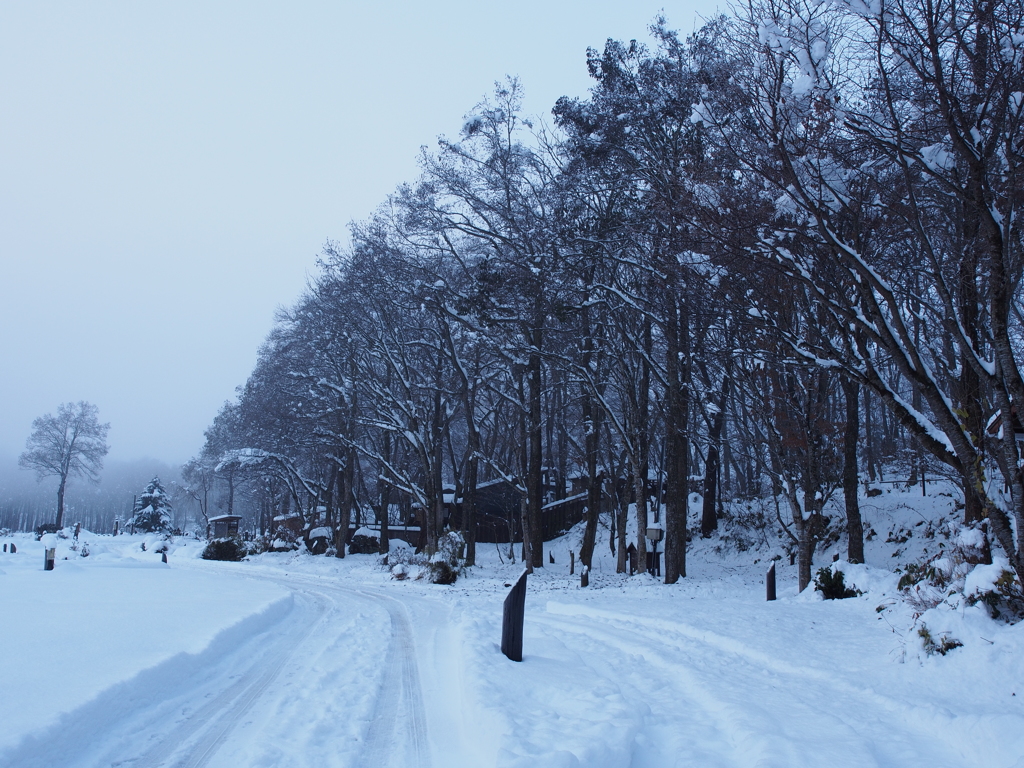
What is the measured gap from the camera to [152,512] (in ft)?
209

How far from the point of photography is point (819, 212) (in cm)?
723

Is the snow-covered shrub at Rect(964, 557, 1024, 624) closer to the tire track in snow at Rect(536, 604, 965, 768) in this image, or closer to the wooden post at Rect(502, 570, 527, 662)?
the tire track in snow at Rect(536, 604, 965, 768)

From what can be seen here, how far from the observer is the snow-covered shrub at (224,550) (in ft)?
109

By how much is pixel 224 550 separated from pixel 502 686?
31.0m

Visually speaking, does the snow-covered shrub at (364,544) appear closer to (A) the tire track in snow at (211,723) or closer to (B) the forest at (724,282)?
(B) the forest at (724,282)

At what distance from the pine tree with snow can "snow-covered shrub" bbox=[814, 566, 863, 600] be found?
2557 inches

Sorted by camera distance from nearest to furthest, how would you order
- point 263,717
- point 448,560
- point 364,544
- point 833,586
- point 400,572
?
point 263,717
point 833,586
point 448,560
point 400,572
point 364,544

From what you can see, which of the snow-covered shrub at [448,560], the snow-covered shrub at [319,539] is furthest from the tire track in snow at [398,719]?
the snow-covered shrub at [319,539]

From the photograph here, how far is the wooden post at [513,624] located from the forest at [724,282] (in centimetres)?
474

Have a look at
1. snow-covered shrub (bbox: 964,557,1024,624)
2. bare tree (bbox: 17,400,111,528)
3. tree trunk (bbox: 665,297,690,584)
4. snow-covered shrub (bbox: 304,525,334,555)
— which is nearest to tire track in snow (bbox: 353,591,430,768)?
snow-covered shrub (bbox: 964,557,1024,624)

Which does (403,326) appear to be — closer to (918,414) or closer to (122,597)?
(122,597)

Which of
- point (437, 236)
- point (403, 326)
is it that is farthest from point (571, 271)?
point (403, 326)

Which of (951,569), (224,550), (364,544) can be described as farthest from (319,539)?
(951,569)

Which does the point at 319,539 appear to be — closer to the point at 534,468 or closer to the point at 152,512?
the point at 534,468
